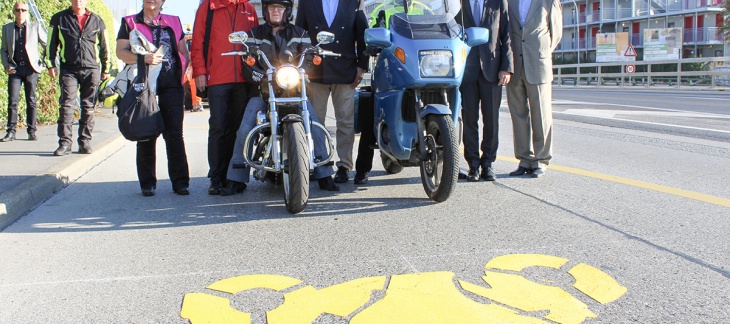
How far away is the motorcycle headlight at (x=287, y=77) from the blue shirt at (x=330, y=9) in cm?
105

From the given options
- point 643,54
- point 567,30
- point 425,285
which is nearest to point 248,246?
point 425,285

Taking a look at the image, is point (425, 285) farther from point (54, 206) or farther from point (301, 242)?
point (54, 206)

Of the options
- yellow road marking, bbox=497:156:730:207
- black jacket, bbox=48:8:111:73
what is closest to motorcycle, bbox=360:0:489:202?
yellow road marking, bbox=497:156:730:207

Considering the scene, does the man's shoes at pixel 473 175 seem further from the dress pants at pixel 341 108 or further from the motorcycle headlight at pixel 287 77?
the motorcycle headlight at pixel 287 77

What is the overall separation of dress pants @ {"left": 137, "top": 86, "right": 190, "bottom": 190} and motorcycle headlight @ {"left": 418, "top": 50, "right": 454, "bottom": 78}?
2247 millimetres

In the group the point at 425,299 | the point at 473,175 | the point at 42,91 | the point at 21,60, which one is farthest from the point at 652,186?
the point at 42,91

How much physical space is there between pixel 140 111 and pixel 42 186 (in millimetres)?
1245

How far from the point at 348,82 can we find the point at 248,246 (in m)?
2.41

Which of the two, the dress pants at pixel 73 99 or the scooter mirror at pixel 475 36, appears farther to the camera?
the dress pants at pixel 73 99

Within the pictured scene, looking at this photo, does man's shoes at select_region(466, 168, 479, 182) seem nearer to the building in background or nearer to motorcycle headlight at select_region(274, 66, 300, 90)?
motorcycle headlight at select_region(274, 66, 300, 90)

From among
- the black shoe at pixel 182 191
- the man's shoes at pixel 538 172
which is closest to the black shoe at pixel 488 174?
the man's shoes at pixel 538 172

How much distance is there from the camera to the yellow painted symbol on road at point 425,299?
10.6 ft

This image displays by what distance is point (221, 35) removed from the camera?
6.25m

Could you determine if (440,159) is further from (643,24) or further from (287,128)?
(643,24)
